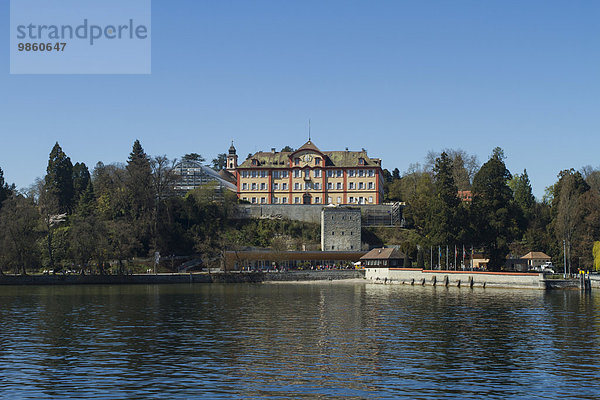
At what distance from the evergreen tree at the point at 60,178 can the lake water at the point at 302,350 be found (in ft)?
205

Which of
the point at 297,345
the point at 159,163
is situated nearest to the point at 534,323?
the point at 297,345

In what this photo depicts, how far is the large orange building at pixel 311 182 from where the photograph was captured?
120625 mm

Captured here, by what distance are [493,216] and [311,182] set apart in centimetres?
4217

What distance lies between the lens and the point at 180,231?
10544 cm

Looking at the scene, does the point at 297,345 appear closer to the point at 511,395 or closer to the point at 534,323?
the point at 511,395

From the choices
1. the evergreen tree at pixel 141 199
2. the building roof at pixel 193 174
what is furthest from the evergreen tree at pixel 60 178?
the building roof at pixel 193 174

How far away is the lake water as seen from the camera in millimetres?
23906

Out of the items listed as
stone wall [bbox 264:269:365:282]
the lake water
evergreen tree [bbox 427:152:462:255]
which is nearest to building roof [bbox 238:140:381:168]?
stone wall [bbox 264:269:365:282]

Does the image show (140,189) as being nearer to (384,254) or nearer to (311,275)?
(311,275)

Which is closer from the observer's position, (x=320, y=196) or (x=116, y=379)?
(x=116, y=379)

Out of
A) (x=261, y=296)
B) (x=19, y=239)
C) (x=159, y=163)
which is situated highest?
(x=159, y=163)

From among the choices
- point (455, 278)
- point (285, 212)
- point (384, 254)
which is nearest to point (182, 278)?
point (285, 212)

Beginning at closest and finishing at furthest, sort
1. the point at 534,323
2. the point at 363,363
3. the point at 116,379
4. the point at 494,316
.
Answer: the point at 116,379 < the point at 363,363 < the point at 534,323 < the point at 494,316

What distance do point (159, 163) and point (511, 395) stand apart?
88.7 meters
